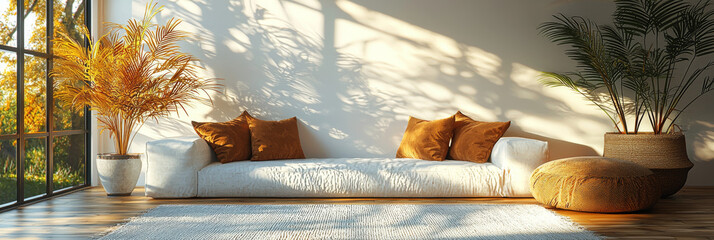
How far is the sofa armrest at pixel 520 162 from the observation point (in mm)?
4672

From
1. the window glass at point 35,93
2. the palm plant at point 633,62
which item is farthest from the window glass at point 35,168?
the palm plant at point 633,62

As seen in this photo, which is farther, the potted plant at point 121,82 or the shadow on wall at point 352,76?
the shadow on wall at point 352,76

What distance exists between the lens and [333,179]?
4707mm

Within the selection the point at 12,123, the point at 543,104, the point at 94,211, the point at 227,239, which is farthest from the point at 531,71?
the point at 12,123

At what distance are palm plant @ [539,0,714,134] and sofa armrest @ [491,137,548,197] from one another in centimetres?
100

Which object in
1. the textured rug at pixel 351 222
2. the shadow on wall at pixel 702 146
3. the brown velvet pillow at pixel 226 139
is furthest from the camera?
the shadow on wall at pixel 702 146

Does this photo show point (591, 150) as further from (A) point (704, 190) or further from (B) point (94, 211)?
(B) point (94, 211)

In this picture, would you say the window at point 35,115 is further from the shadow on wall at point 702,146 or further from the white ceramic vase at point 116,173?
the shadow on wall at point 702,146

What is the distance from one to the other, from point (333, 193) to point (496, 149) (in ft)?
4.70

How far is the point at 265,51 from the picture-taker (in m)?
5.57

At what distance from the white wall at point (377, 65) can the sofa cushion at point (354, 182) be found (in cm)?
87

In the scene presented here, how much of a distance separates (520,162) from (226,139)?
2474mm

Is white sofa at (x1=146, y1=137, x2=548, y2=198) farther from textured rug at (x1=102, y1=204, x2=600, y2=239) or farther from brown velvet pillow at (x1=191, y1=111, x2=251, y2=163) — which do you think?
textured rug at (x1=102, y1=204, x2=600, y2=239)

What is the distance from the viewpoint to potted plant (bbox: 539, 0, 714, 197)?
4.74 m
